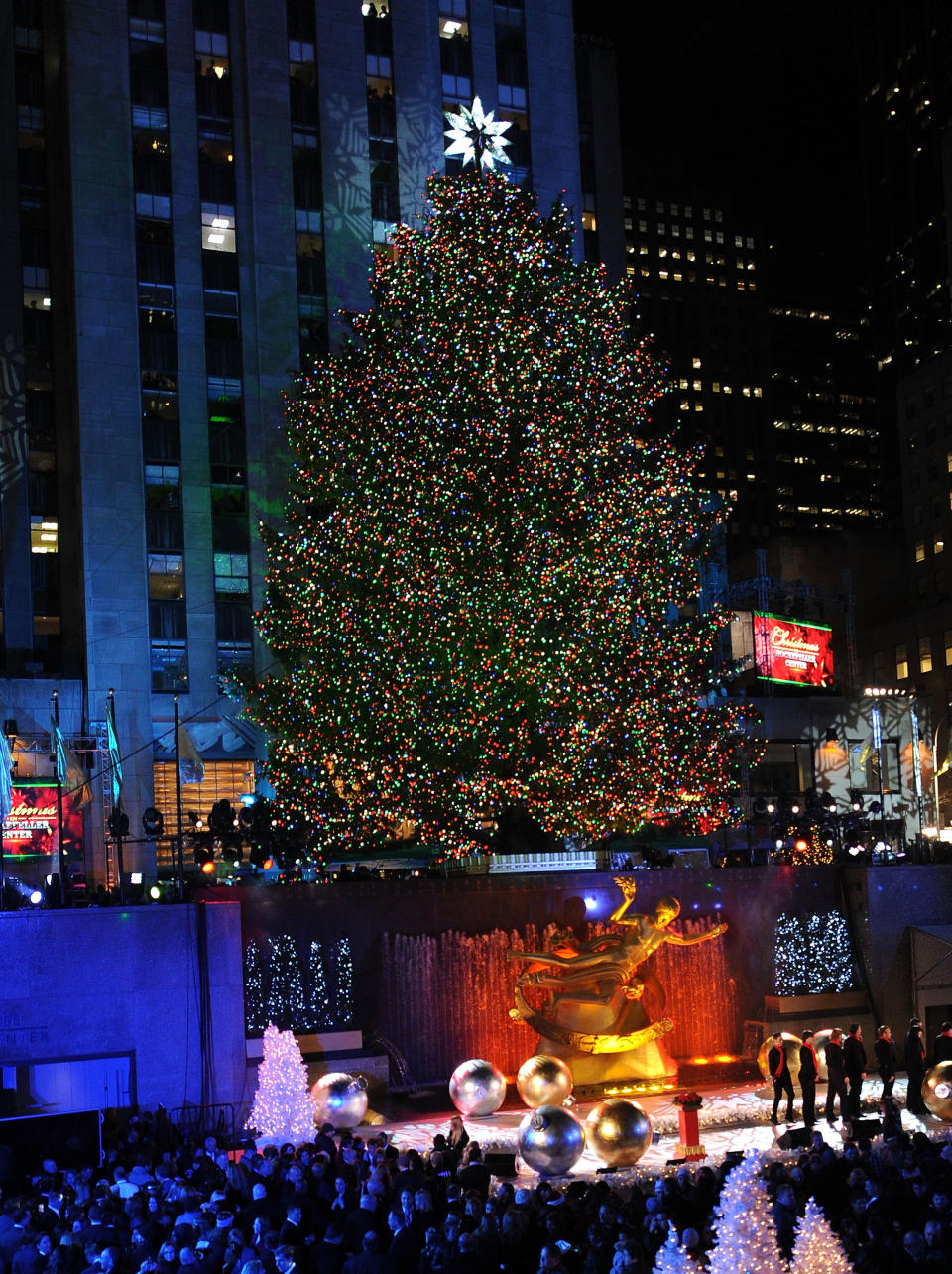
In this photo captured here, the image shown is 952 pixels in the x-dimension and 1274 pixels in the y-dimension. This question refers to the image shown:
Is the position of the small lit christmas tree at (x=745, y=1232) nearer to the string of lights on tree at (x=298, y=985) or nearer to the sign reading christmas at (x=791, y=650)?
the string of lights on tree at (x=298, y=985)

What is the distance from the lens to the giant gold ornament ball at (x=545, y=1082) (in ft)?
80.1

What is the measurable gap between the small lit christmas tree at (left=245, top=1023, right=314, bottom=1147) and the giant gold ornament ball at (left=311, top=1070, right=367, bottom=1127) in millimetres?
Answer: 204

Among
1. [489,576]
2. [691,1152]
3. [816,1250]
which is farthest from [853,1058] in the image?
[489,576]

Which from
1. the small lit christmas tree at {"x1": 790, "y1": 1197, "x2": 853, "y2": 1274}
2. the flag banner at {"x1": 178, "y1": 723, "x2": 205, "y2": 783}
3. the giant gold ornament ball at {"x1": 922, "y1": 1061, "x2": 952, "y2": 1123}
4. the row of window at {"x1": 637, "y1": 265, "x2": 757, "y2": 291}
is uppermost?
the row of window at {"x1": 637, "y1": 265, "x2": 757, "y2": 291}

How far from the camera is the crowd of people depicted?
12.8 meters

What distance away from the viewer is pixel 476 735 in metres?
36.4

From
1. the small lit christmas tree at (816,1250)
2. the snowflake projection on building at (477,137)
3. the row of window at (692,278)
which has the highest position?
the row of window at (692,278)

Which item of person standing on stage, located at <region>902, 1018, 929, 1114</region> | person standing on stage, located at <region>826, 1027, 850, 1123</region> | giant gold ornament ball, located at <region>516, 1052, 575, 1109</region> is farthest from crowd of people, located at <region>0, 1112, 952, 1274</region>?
person standing on stage, located at <region>902, 1018, 929, 1114</region>

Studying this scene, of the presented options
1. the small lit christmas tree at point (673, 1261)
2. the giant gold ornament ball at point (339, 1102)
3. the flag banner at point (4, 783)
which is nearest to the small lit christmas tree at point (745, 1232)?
the small lit christmas tree at point (673, 1261)

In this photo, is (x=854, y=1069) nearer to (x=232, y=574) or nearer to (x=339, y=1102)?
(x=339, y=1102)

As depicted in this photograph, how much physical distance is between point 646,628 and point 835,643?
181 feet

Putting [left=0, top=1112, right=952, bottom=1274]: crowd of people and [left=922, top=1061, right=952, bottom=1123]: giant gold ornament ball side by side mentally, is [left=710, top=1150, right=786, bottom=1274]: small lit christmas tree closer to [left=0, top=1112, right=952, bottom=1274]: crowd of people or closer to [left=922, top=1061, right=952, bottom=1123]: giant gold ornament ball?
[left=0, top=1112, right=952, bottom=1274]: crowd of people

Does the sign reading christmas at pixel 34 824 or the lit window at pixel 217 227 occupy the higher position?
the lit window at pixel 217 227

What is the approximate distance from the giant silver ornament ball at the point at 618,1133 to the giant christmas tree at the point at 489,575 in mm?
15441
